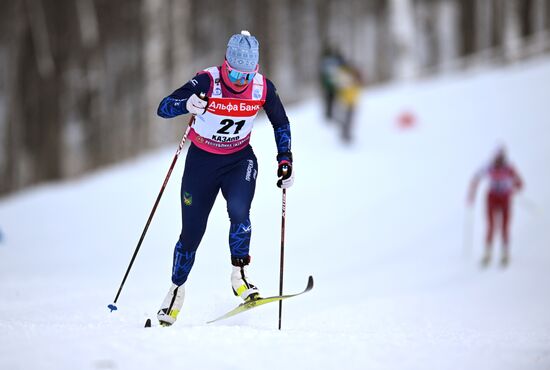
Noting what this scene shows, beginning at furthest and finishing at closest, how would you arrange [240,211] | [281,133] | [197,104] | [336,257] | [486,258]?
[336,257] < [486,258] < [281,133] < [240,211] < [197,104]

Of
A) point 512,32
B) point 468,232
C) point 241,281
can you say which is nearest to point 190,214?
point 241,281

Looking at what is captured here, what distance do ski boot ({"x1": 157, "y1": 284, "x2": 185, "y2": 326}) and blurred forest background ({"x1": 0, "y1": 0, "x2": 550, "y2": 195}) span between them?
1289 cm

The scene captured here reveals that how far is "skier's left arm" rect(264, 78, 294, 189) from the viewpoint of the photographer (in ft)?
16.3

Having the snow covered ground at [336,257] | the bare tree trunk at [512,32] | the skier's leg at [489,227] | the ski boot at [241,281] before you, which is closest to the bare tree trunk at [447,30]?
the bare tree trunk at [512,32]

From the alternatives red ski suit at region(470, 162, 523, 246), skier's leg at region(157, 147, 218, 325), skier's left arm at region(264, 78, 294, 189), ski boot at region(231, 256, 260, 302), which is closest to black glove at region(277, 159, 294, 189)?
skier's left arm at region(264, 78, 294, 189)

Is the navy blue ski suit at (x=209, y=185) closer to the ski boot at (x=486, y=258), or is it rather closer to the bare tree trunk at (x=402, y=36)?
the ski boot at (x=486, y=258)

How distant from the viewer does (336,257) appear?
10820 millimetres

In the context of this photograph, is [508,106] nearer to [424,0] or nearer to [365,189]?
[365,189]

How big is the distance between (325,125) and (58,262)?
846 cm

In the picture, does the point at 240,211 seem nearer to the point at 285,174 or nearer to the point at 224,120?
the point at 285,174

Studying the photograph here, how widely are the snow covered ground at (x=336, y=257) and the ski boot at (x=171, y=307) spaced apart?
31cm

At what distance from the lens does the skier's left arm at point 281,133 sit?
4.97 m

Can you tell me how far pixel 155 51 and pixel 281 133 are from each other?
51.3ft

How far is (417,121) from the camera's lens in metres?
16.6
